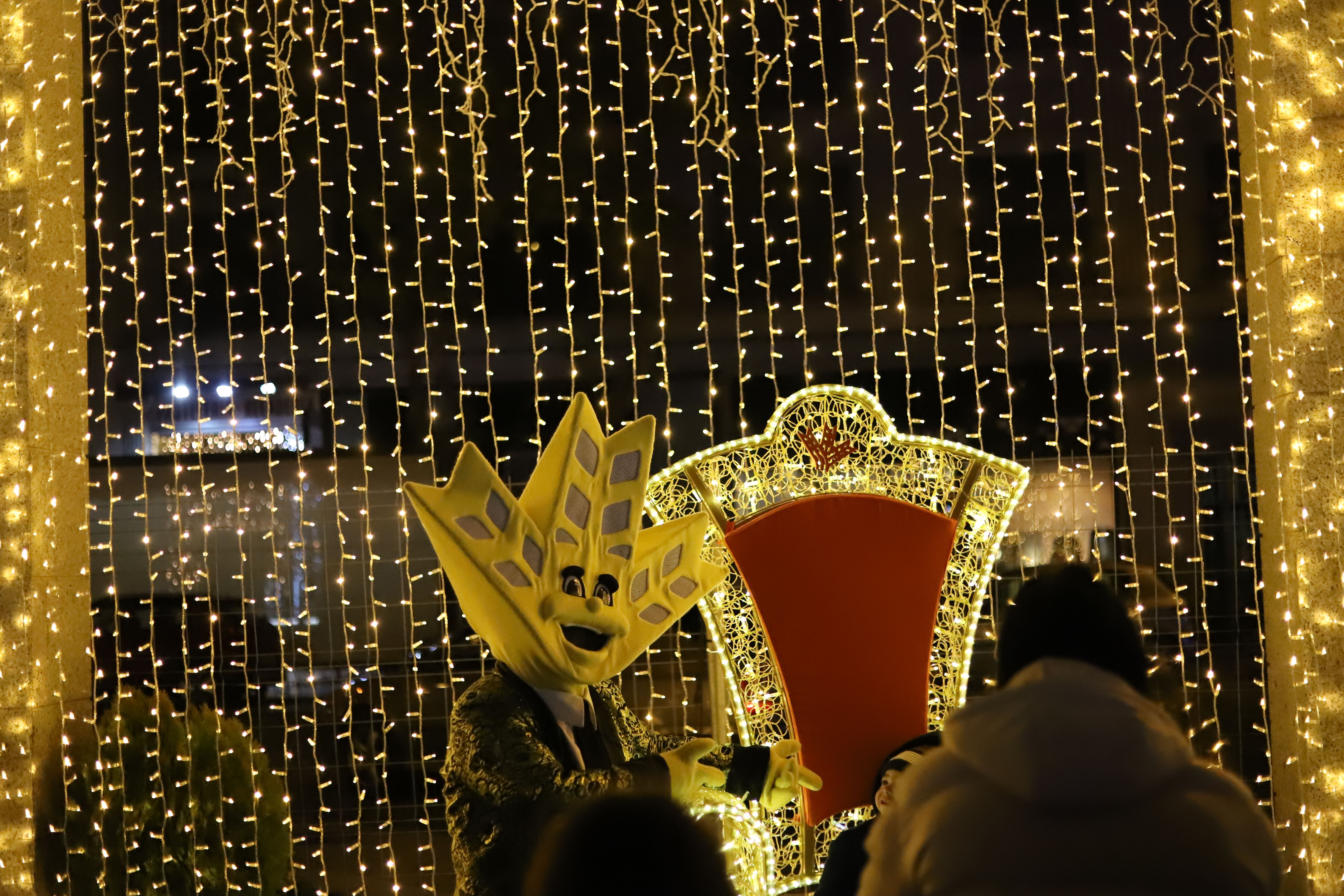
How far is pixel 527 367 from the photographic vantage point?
6.74 m

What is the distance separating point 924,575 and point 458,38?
435 cm

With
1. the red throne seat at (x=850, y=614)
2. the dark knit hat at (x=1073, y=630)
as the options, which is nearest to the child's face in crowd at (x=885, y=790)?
the red throne seat at (x=850, y=614)

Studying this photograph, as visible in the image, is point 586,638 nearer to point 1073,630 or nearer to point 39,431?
point 1073,630

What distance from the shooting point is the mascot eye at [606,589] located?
3.04 meters

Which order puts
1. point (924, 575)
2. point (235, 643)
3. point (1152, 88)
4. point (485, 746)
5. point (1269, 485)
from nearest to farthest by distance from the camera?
point (485, 746), point (924, 575), point (1269, 485), point (235, 643), point (1152, 88)

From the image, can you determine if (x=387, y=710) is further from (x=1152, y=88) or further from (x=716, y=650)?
(x=1152, y=88)

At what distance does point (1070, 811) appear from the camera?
4.97ft

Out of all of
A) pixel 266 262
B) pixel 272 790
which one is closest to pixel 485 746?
pixel 272 790

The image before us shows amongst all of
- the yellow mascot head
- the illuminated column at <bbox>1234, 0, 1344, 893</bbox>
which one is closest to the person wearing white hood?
the yellow mascot head

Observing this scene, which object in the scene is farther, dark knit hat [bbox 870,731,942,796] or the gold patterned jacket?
dark knit hat [bbox 870,731,942,796]

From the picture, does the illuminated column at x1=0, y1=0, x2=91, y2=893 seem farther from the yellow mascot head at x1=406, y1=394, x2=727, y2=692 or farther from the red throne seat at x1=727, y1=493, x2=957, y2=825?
the red throne seat at x1=727, y1=493, x2=957, y2=825

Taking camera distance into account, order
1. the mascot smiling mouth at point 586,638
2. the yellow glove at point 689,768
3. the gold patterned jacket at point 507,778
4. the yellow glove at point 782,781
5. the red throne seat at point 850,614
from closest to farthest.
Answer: the gold patterned jacket at point 507,778, the yellow glove at point 689,768, the mascot smiling mouth at point 586,638, the yellow glove at point 782,781, the red throne seat at point 850,614

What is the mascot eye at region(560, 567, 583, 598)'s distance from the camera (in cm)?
298

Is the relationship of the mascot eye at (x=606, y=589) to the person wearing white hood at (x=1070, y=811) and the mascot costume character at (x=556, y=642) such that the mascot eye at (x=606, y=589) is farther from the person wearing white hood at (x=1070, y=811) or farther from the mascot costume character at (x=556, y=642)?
the person wearing white hood at (x=1070, y=811)
